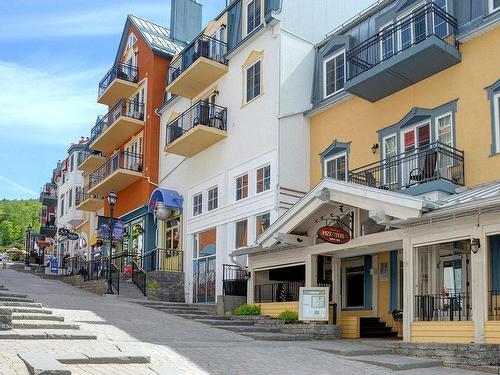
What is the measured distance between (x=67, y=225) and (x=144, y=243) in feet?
65.8

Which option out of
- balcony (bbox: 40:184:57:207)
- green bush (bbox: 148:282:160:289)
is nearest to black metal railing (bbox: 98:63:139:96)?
green bush (bbox: 148:282:160:289)

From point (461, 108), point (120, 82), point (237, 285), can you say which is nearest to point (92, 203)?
point (120, 82)

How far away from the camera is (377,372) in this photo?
458 inches

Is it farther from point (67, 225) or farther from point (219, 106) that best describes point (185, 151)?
point (67, 225)

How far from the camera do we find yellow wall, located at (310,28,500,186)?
53.0ft

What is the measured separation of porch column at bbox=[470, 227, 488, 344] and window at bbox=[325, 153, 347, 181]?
753cm

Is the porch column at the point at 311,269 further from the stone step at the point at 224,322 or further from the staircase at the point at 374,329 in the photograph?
the stone step at the point at 224,322

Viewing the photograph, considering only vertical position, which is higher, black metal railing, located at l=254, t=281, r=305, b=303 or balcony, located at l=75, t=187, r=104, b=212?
balcony, located at l=75, t=187, r=104, b=212

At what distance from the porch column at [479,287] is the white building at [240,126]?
875cm

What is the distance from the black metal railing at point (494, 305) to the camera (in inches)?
550

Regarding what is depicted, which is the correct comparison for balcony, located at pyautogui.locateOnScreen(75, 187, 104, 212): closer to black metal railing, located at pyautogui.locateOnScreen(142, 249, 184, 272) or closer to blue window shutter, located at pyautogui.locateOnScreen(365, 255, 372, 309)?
black metal railing, located at pyautogui.locateOnScreen(142, 249, 184, 272)

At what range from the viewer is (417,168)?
1722 centimetres

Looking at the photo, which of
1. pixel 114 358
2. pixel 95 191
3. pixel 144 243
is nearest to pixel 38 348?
pixel 114 358

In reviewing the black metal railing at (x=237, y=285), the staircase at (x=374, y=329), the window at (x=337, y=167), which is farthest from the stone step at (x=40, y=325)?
the window at (x=337, y=167)
